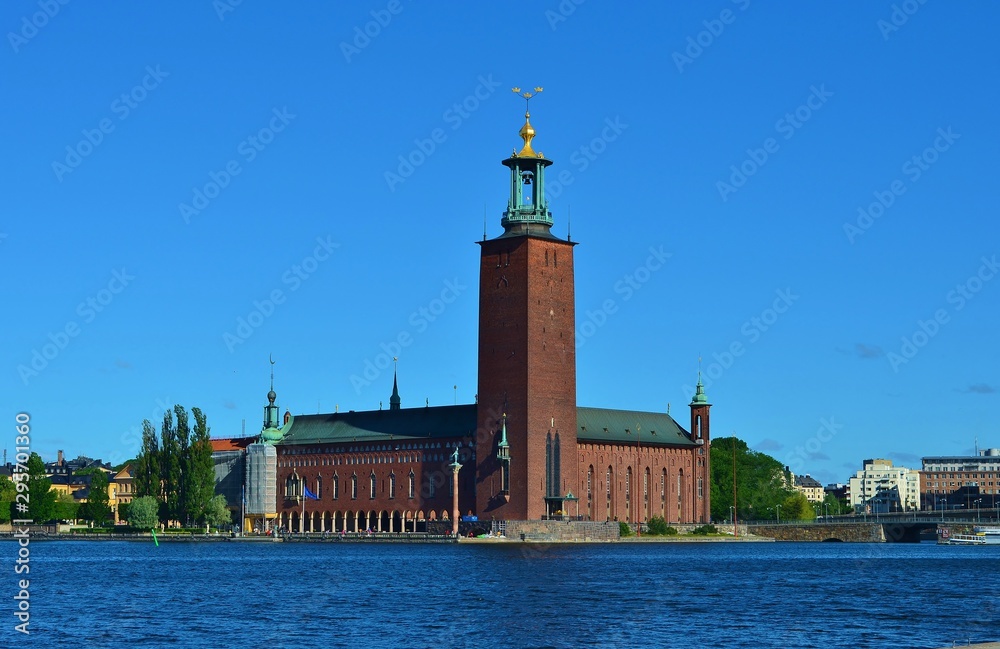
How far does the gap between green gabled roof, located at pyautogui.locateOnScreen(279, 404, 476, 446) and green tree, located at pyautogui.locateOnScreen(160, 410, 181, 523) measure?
18169 mm

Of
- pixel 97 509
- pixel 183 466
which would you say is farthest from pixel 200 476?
pixel 97 509

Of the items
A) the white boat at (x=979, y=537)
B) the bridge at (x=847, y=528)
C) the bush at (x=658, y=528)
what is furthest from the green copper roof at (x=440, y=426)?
the white boat at (x=979, y=537)

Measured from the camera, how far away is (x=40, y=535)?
14200 centimetres

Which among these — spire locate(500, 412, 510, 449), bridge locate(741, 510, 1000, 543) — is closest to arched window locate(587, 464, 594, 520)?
spire locate(500, 412, 510, 449)

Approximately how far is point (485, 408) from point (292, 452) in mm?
30395

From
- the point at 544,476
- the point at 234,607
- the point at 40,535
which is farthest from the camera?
the point at 40,535

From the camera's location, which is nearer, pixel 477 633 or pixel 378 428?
pixel 477 633

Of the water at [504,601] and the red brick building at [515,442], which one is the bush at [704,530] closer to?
the red brick building at [515,442]

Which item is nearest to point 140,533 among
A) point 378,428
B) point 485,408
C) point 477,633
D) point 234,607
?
point 378,428

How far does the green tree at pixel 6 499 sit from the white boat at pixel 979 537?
3347 inches

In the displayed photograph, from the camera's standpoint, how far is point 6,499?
156 meters

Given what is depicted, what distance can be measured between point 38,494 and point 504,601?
91.4m

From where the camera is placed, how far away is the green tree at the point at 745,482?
156 m

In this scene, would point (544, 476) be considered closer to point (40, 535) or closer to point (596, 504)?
point (596, 504)
